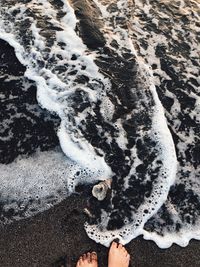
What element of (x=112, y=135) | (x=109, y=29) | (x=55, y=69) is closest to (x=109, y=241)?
(x=112, y=135)

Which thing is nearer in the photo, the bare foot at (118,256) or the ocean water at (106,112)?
the bare foot at (118,256)

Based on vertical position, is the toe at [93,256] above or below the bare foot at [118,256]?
below

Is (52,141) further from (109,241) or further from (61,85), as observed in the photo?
(109,241)

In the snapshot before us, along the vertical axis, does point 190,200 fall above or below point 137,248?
above

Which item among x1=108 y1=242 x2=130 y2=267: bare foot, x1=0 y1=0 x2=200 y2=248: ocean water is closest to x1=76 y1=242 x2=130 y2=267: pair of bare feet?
x1=108 y1=242 x2=130 y2=267: bare foot

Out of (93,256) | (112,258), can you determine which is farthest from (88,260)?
(112,258)

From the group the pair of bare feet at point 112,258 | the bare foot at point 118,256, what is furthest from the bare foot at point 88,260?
the bare foot at point 118,256

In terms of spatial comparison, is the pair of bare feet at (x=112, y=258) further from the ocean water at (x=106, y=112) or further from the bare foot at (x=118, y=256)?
the ocean water at (x=106, y=112)
